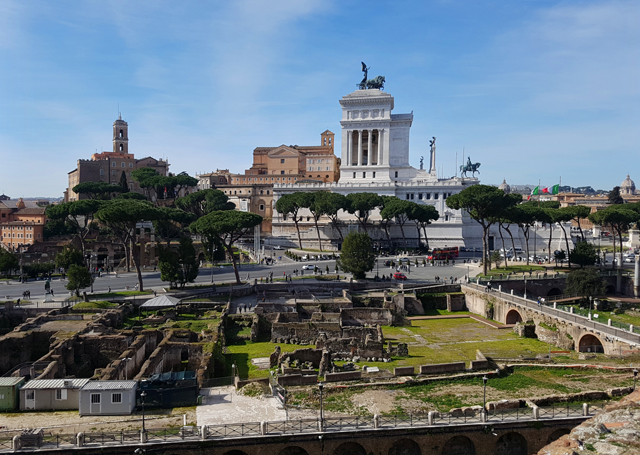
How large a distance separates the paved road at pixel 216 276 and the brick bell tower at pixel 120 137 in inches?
3299

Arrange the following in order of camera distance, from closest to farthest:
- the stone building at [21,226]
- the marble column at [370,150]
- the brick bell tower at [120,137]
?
the stone building at [21,226] < the marble column at [370,150] < the brick bell tower at [120,137]

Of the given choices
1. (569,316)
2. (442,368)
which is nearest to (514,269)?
(569,316)

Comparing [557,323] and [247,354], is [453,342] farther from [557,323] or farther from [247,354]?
[247,354]

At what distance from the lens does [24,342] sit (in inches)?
1362

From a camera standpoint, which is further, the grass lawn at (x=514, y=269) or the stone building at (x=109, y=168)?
the stone building at (x=109, y=168)

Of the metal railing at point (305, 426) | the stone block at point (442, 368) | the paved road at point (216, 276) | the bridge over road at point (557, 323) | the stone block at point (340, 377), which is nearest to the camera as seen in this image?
the metal railing at point (305, 426)

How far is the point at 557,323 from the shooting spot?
133ft

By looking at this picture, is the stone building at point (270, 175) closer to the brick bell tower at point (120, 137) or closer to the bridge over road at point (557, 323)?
the brick bell tower at point (120, 137)

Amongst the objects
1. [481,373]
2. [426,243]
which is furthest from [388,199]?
[481,373]

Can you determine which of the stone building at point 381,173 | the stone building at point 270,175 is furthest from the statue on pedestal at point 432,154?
the stone building at point 270,175

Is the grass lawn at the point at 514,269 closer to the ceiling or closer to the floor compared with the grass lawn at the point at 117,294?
closer to the ceiling

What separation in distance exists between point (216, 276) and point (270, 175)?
6004 centimetres

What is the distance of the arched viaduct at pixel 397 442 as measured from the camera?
71.0 feet

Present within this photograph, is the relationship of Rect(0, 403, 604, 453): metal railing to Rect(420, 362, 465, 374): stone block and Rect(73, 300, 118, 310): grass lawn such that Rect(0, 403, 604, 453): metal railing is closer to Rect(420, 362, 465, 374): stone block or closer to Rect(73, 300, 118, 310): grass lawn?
Rect(420, 362, 465, 374): stone block
